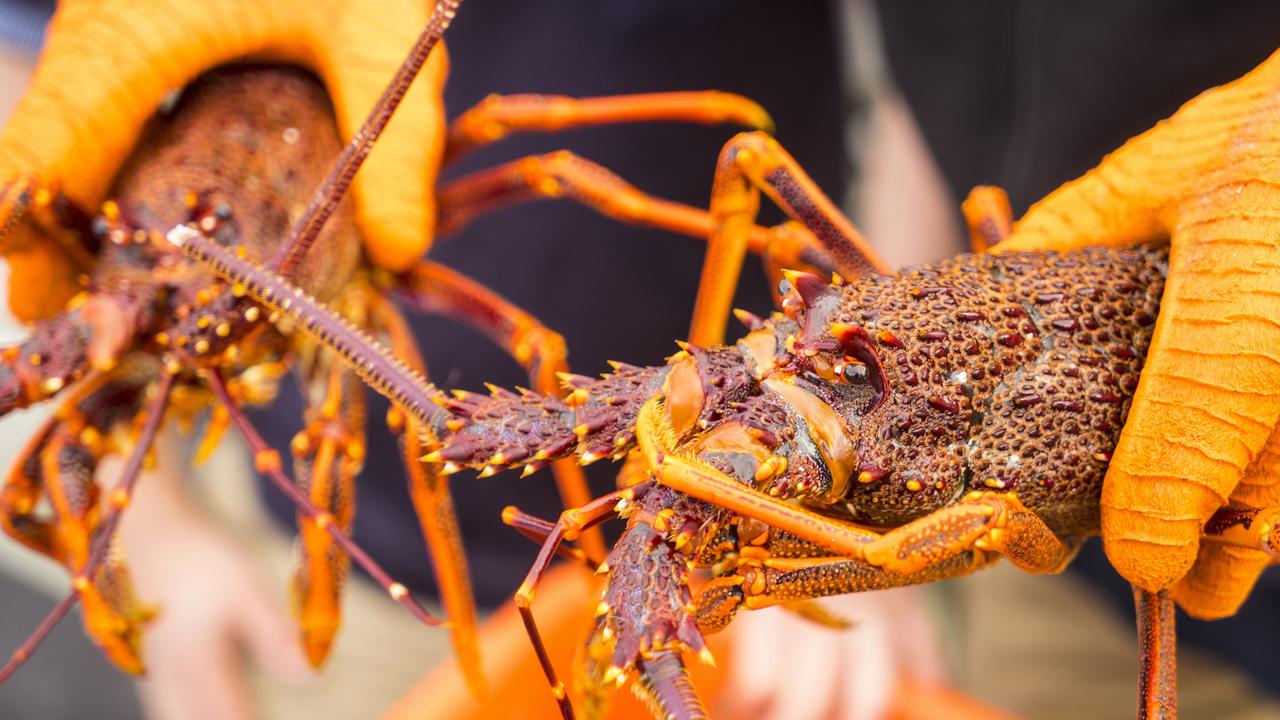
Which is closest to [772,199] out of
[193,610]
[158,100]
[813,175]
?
[813,175]

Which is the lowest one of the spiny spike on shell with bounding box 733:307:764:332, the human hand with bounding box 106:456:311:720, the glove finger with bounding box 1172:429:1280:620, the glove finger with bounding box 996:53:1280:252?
the human hand with bounding box 106:456:311:720

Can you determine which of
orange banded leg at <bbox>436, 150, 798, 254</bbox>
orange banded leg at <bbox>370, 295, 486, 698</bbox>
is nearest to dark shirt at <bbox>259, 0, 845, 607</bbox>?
orange banded leg at <bbox>436, 150, 798, 254</bbox>

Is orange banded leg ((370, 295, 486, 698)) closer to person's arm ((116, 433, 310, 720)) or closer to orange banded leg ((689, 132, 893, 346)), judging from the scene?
orange banded leg ((689, 132, 893, 346))

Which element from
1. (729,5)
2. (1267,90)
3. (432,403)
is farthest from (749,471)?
(729,5)

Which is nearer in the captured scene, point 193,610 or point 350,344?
point 350,344

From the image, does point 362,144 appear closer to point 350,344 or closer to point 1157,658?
point 350,344
